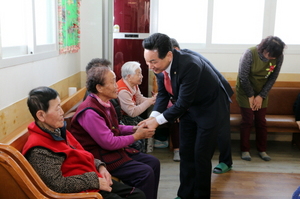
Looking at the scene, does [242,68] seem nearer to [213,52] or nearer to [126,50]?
[213,52]

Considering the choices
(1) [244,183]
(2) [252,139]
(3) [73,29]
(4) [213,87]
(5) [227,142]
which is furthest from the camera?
(2) [252,139]

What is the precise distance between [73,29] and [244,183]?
96.0 inches

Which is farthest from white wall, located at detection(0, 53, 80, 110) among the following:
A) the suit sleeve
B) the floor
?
the floor

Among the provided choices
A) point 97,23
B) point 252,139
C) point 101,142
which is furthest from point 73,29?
point 252,139

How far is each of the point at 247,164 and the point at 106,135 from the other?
216cm

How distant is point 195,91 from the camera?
2281 millimetres

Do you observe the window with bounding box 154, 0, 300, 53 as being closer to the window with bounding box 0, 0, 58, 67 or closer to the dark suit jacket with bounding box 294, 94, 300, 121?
the dark suit jacket with bounding box 294, 94, 300, 121

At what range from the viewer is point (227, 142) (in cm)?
343

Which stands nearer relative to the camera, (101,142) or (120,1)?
(101,142)

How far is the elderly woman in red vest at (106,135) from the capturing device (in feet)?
6.96

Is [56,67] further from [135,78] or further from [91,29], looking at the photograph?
[91,29]

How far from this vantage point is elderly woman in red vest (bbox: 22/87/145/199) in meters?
1.60

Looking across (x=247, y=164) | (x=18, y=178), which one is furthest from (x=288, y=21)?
(x=18, y=178)

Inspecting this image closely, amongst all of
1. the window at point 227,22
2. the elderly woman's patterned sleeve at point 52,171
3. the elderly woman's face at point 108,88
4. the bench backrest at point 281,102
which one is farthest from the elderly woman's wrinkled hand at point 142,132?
the window at point 227,22
